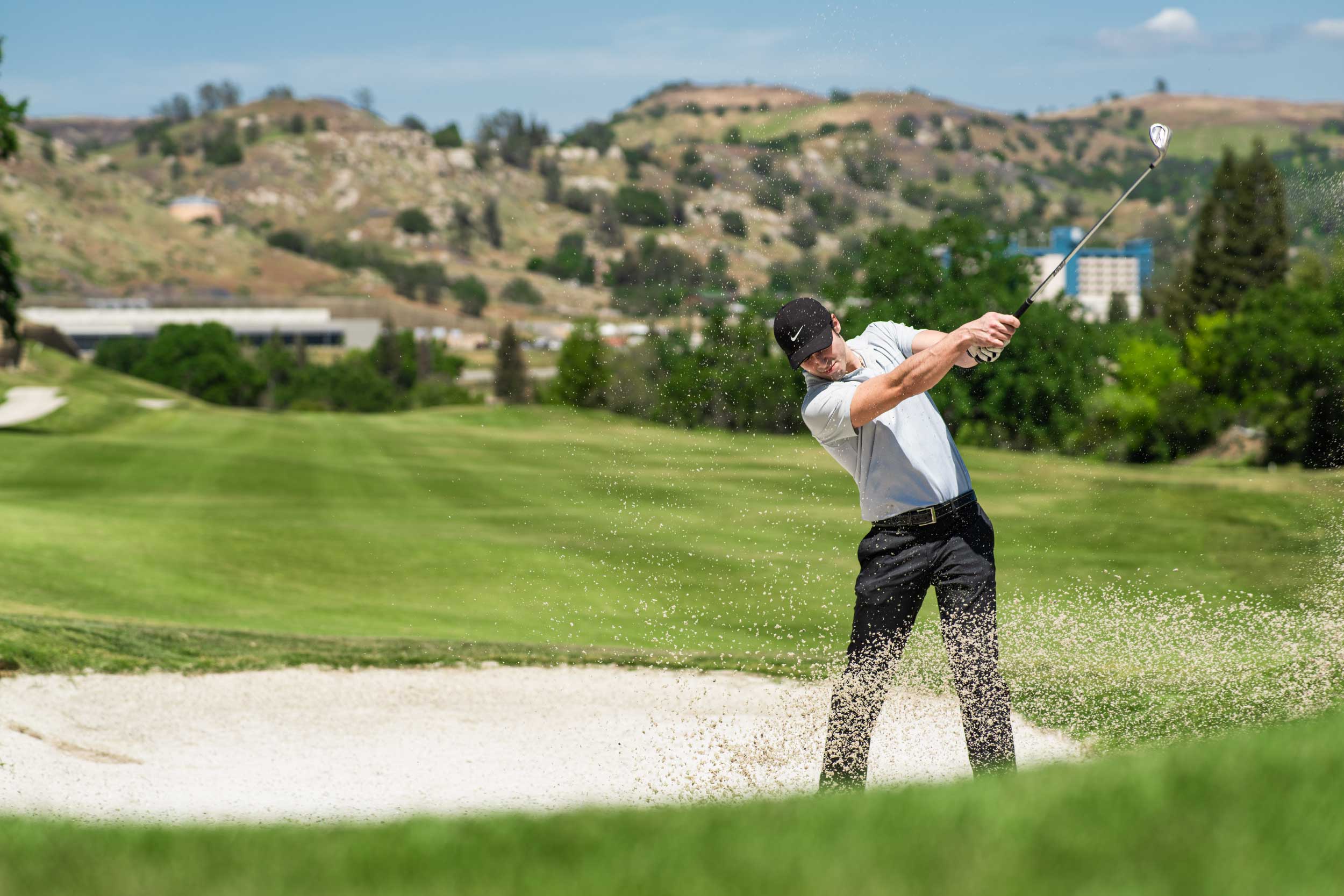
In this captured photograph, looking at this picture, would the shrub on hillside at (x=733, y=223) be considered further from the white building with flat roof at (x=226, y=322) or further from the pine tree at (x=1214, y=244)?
the white building with flat roof at (x=226, y=322)

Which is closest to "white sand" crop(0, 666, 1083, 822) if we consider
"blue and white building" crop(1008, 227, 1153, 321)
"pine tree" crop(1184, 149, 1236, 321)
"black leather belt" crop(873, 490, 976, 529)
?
"black leather belt" crop(873, 490, 976, 529)

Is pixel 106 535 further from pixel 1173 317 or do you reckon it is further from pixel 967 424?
pixel 1173 317

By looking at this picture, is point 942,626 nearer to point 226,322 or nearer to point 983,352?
point 983,352

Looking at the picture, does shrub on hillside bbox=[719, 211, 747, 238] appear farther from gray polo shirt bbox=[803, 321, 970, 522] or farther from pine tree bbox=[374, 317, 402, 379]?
pine tree bbox=[374, 317, 402, 379]

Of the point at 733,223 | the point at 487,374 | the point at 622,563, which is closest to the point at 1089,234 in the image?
the point at 733,223

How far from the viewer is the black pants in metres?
5.88

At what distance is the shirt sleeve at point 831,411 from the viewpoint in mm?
5668

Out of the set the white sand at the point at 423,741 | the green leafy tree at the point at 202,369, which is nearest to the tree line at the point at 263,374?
the green leafy tree at the point at 202,369

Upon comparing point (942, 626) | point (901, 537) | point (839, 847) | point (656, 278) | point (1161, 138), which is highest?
point (1161, 138)

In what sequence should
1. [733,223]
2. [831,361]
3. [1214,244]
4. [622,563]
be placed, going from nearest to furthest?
[831,361] → [733,223] → [622,563] → [1214,244]

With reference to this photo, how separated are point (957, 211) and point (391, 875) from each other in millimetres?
70312

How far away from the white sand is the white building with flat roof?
16104 cm

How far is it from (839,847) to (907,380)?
2.53 m

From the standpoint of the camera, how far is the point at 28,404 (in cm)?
4397
